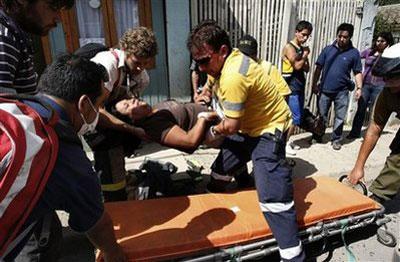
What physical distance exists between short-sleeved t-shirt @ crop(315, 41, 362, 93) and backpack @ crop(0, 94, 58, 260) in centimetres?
455

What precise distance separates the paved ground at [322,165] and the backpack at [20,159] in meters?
1.82

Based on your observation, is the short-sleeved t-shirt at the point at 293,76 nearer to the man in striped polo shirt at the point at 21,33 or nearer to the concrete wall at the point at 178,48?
the concrete wall at the point at 178,48

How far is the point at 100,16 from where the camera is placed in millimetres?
4320

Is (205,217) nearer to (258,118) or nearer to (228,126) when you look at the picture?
(228,126)

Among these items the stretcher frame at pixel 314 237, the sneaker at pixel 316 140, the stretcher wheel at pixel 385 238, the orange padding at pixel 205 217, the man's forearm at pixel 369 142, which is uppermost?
the man's forearm at pixel 369 142

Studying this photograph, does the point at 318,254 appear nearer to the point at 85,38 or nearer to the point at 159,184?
the point at 159,184

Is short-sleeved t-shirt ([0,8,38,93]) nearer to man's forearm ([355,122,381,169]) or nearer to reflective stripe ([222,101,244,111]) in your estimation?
reflective stripe ([222,101,244,111])

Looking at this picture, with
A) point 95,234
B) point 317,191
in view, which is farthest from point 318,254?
point 95,234

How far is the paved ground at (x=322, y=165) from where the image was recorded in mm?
2762

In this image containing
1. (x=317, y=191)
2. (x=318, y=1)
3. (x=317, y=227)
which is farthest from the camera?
(x=318, y=1)

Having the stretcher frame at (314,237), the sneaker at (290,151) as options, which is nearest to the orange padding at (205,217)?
the stretcher frame at (314,237)

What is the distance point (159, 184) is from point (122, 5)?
2.61m

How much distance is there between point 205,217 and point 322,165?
8.30 ft

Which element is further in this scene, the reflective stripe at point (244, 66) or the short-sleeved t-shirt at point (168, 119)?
the short-sleeved t-shirt at point (168, 119)
